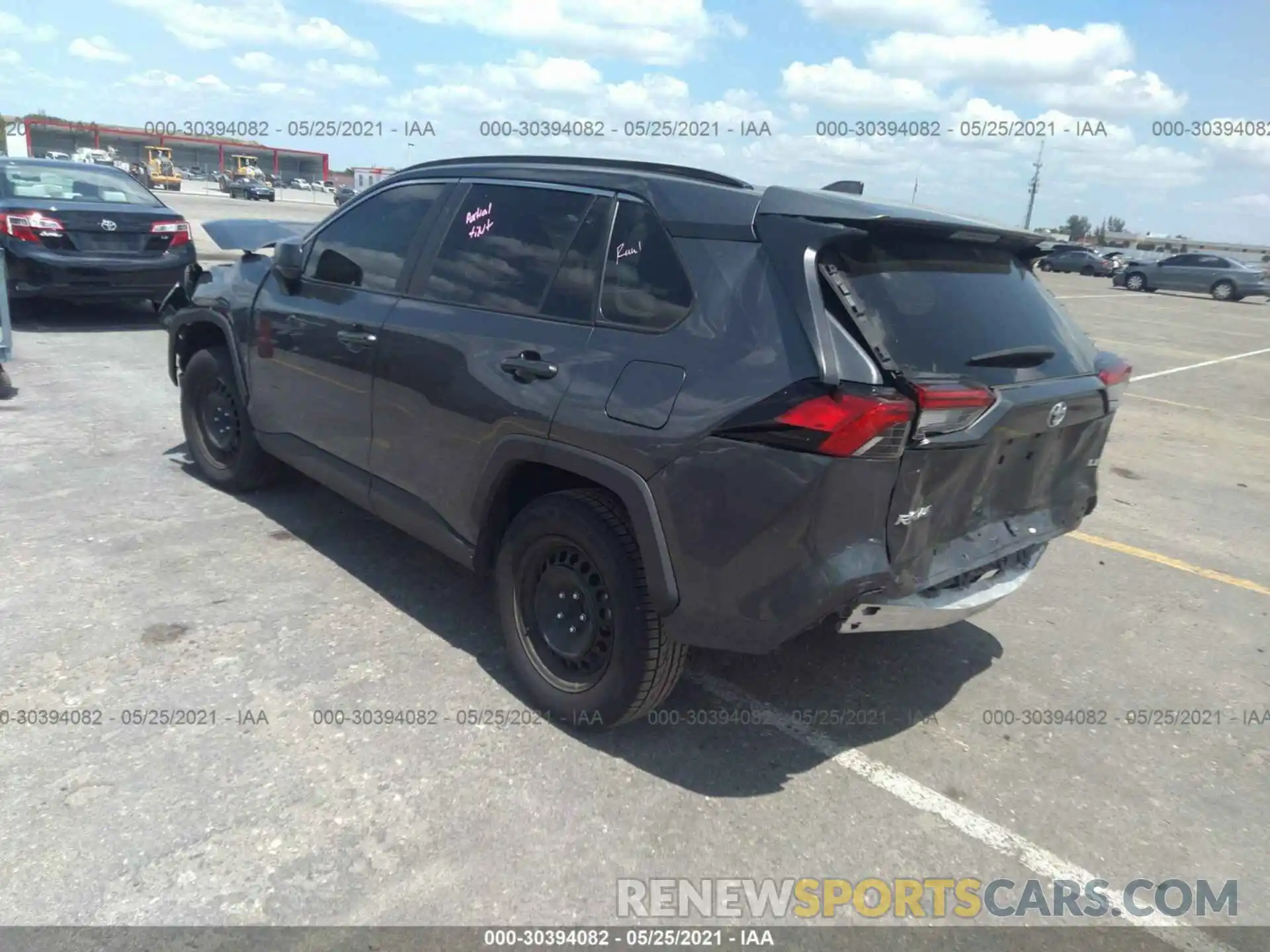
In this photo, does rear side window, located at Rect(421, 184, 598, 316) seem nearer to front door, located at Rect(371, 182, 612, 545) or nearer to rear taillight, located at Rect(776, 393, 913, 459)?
front door, located at Rect(371, 182, 612, 545)

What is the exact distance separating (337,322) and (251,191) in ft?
179

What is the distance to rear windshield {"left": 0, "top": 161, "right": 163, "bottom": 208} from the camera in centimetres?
932

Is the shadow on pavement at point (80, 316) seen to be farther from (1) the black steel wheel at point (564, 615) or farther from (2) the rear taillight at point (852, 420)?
(2) the rear taillight at point (852, 420)

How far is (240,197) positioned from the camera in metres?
53.6

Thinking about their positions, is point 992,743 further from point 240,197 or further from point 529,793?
point 240,197

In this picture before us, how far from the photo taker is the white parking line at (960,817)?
103 inches

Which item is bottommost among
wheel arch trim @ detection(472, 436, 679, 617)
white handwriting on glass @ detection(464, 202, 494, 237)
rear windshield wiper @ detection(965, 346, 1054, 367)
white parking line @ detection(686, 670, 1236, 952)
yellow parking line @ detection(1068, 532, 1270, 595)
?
white parking line @ detection(686, 670, 1236, 952)

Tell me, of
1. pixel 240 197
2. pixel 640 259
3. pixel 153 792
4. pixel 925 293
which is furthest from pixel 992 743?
pixel 240 197

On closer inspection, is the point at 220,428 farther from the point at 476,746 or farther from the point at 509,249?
the point at 476,746

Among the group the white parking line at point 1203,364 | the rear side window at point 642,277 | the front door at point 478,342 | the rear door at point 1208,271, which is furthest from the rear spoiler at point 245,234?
the rear door at point 1208,271

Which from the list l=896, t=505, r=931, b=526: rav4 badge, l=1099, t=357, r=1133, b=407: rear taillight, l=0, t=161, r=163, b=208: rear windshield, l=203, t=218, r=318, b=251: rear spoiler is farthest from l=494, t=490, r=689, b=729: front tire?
l=0, t=161, r=163, b=208: rear windshield

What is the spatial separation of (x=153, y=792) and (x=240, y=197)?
189 feet

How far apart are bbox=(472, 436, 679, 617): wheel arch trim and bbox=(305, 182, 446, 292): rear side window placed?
129 centimetres

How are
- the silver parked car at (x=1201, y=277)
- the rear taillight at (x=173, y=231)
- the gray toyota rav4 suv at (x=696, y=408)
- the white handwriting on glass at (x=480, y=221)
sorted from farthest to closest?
the silver parked car at (x=1201, y=277)
the rear taillight at (x=173, y=231)
the white handwriting on glass at (x=480, y=221)
the gray toyota rav4 suv at (x=696, y=408)
